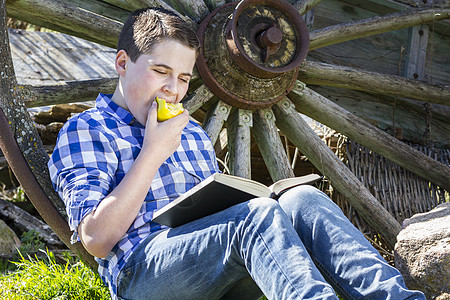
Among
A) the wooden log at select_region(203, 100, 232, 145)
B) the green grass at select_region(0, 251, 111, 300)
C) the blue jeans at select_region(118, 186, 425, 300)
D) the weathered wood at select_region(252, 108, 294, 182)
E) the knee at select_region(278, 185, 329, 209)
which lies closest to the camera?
the blue jeans at select_region(118, 186, 425, 300)

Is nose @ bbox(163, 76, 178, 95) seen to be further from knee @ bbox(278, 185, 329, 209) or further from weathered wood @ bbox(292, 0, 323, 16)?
weathered wood @ bbox(292, 0, 323, 16)

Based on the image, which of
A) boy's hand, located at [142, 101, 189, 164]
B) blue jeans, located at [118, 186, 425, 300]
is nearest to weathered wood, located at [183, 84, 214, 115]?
boy's hand, located at [142, 101, 189, 164]

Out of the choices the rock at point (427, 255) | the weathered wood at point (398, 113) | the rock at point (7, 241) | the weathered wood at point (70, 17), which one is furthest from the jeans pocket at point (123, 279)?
the weathered wood at point (398, 113)

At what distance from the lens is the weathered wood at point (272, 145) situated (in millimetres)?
2881

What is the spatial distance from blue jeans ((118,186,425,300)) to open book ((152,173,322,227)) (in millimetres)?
42

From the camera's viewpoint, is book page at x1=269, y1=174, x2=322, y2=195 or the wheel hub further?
the wheel hub

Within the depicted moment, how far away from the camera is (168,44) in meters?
1.89

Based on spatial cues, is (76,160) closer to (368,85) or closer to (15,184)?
(368,85)

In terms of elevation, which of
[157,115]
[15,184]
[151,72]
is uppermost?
[151,72]

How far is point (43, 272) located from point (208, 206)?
89cm

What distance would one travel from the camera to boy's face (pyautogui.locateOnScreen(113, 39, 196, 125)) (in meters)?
1.87

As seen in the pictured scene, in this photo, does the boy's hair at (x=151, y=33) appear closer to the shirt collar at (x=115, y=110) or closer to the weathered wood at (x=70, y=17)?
the shirt collar at (x=115, y=110)

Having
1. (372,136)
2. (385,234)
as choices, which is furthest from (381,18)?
(385,234)

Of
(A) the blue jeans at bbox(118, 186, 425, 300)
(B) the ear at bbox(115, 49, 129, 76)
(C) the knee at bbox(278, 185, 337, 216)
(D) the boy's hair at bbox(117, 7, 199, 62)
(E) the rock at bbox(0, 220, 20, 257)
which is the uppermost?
(D) the boy's hair at bbox(117, 7, 199, 62)
